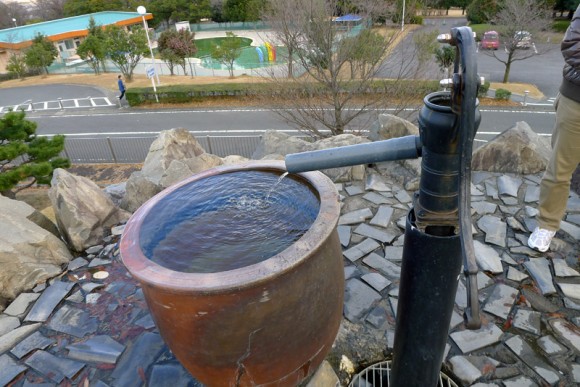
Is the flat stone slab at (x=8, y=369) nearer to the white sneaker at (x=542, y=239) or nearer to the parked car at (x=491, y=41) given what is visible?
the white sneaker at (x=542, y=239)

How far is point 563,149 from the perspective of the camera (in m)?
3.24

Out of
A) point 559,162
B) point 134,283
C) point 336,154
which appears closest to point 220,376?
point 336,154

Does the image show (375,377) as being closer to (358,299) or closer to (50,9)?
(358,299)

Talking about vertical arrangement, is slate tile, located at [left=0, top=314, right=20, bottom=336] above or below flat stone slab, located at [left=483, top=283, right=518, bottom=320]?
below

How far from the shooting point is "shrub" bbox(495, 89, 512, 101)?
54.2 feet

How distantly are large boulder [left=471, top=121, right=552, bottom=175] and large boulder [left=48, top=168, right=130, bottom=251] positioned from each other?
185 inches

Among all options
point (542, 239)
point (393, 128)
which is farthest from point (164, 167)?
point (542, 239)

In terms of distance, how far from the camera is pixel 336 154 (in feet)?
5.81

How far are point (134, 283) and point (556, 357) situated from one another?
3.60 metres

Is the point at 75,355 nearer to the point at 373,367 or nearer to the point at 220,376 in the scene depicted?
the point at 220,376

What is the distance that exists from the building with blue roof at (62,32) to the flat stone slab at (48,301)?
102 ft

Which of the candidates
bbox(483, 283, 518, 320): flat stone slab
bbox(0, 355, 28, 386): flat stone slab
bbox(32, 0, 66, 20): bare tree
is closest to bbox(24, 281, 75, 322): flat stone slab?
bbox(0, 355, 28, 386): flat stone slab

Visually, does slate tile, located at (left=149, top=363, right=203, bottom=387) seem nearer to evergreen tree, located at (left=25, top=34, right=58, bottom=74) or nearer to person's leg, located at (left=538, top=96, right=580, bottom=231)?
person's leg, located at (left=538, top=96, right=580, bottom=231)

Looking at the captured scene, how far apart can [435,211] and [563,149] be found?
2.35m
